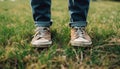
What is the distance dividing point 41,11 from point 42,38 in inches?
16.0

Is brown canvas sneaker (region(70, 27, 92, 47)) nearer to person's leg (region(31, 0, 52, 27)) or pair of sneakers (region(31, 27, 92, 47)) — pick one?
pair of sneakers (region(31, 27, 92, 47))

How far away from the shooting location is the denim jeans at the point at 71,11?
3.86 meters

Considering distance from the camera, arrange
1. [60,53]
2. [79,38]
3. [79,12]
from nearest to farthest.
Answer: [60,53] < [79,38] < [79,12]

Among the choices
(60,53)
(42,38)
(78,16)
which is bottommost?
(60,53)

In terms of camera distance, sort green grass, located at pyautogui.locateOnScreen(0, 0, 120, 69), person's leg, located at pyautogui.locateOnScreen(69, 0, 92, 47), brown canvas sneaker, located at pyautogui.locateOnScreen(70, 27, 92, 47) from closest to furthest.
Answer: green grass, located at pyautogui.locateOnScreen(0, 0, 120, 69) → brown canvas sneaker, located at pyautogui.locateOnScreen(70, 27, 92, 47) → person's leg, located at pyautogui.locateOnScreen(69, 0, 92, 47)

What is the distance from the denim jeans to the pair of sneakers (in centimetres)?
8

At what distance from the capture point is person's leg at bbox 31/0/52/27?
3898 millimetres

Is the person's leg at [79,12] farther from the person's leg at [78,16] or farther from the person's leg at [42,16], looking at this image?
the person's leg at [42,16]

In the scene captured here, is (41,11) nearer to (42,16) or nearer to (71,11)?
(42,16)

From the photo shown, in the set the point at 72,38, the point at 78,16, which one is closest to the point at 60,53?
the point at 72,38

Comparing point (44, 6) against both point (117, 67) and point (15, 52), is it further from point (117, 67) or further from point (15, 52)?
point (117, 67)

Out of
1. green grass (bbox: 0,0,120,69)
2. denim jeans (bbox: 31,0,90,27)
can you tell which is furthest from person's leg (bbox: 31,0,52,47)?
green grass (bbox: 0,0,120,69)

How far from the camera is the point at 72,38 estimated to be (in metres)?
3.75

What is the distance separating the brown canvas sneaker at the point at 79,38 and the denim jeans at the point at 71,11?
8cm
